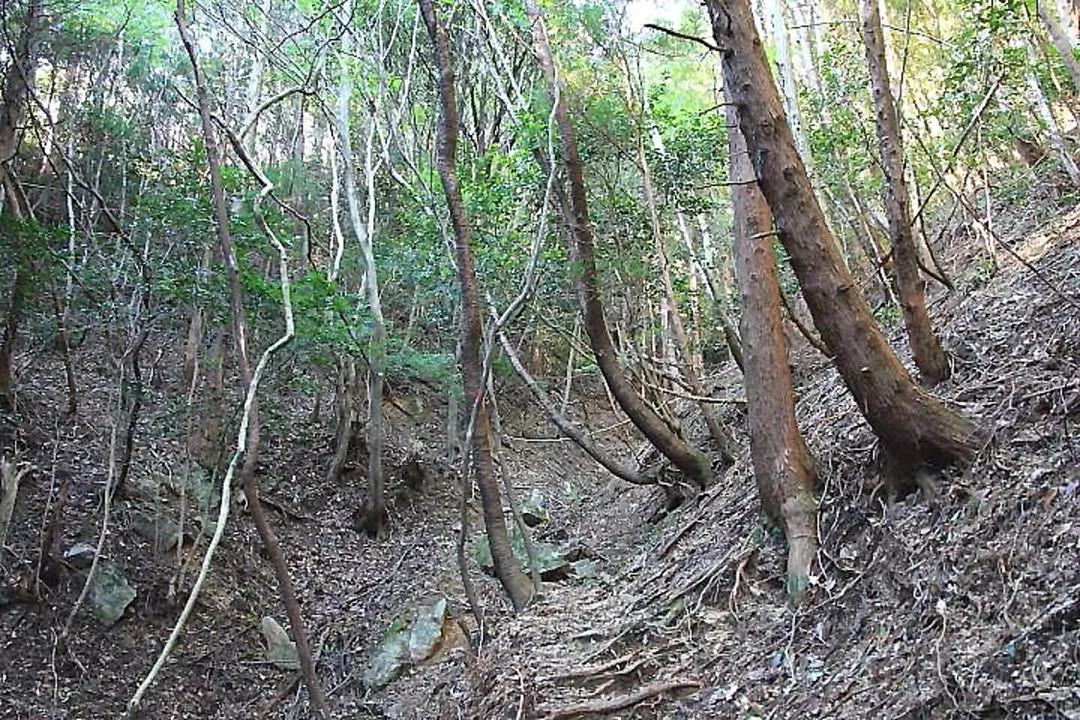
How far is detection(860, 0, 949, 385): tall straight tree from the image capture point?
636 cm

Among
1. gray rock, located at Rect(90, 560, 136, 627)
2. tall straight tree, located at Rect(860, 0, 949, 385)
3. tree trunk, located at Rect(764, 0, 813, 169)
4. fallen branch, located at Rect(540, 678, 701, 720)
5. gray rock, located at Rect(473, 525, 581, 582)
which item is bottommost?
fallen branch, located at Rect(540, 678, 701, 720)

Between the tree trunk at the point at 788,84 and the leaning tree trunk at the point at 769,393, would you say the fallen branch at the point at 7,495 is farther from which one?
the tree trunk at the point at 788,84

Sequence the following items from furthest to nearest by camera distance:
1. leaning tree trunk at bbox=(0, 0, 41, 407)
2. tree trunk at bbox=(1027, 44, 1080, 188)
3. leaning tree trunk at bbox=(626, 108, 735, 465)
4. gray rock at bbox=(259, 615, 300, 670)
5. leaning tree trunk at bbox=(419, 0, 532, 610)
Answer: gray rock at bbox=(259, 615, 300, 670)
leaning tree trunk at bbox=(626, 108, 735, 465)
leaning tree trunk at bbox=(0, 0, 41, 407)
tree trunk at bbox=(1027, 44, 1080, 188)
leaning tree trunk at bbox=(419, 0, 532, 610)

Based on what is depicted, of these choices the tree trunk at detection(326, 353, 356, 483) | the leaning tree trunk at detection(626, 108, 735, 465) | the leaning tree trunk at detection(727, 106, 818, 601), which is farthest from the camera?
the tree trunk at detection(326, 353, 356, 483)

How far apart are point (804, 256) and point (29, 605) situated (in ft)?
31.5

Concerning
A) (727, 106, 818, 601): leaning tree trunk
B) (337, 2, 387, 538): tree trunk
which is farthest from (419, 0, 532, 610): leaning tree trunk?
(337, 2, 387, 538): tree trunk

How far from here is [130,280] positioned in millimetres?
10992

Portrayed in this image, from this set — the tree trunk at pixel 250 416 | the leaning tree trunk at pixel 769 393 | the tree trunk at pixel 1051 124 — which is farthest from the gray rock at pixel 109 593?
the tree trunk at pixel 1051 124

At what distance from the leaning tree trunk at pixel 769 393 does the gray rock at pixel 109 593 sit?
8.14 meters

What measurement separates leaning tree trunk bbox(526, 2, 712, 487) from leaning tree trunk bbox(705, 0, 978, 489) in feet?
16.1

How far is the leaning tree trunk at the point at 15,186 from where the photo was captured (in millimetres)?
9789

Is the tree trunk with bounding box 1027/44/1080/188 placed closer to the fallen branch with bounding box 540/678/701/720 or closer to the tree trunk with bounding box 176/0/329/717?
the fallen branch with bounding box 540/678/701/720

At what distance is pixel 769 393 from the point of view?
6.73m

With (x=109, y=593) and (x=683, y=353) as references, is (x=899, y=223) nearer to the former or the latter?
(x=683, y=353)
